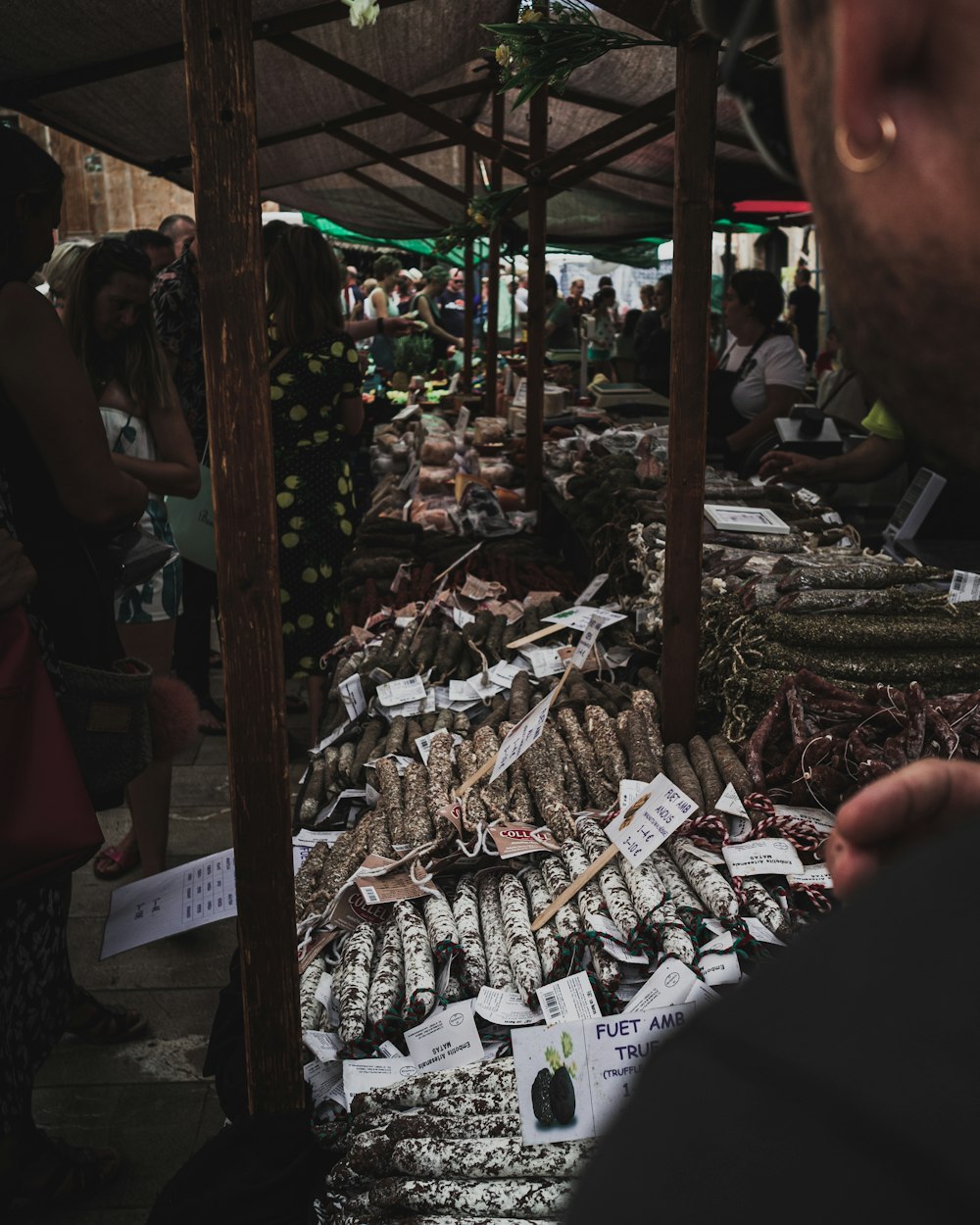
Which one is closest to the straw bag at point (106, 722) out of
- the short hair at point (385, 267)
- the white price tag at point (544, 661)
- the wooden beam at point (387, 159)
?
the white price tag at point (544, 661)

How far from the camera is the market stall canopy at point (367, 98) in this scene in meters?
5.12

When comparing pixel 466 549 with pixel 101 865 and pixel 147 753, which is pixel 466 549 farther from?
pixel 147 753

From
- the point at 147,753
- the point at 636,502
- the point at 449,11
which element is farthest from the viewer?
the point at 449,11

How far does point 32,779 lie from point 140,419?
6.62 feet

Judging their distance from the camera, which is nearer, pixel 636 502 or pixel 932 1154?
pixel 932 1154

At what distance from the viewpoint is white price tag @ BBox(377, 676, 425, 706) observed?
4.24 meters

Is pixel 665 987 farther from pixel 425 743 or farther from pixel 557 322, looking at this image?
pixel 557 322

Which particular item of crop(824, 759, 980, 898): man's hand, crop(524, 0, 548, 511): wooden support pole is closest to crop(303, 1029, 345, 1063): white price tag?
crop(824, 759, 980, 898): man's hand

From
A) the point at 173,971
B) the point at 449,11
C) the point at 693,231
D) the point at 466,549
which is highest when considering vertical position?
the point at 449,11

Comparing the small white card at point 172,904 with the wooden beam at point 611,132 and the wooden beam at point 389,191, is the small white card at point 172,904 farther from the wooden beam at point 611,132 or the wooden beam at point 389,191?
the wooden beam at point 389,191

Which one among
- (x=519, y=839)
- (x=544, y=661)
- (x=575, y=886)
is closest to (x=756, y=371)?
(x=544, y=661)

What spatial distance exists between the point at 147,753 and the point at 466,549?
3671 mm

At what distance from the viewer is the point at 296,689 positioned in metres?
7.06

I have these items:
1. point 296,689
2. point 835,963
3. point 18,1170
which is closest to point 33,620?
point 18,1170
